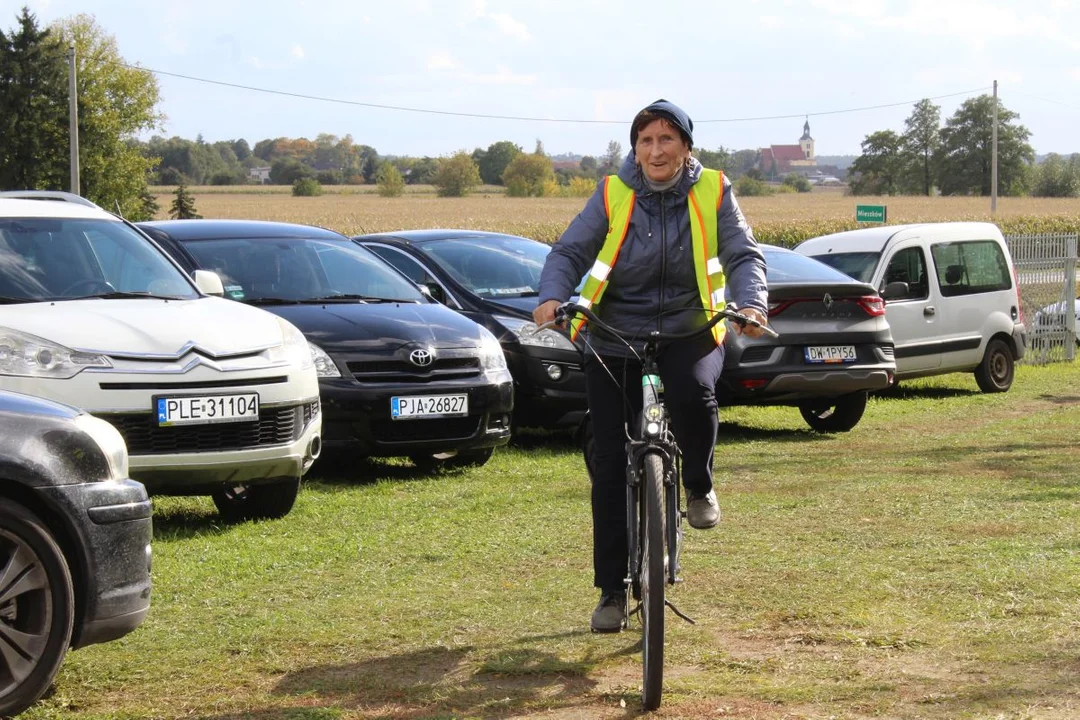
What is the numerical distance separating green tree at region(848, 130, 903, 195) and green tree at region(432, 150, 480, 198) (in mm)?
35168

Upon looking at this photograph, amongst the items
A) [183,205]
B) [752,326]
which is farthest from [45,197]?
[183,205]

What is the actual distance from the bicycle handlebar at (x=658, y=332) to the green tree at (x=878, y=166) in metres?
122

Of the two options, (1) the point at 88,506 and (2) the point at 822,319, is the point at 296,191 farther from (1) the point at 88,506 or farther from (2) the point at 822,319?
(1) the point at 88,506

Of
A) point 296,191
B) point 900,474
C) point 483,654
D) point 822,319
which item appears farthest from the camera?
point 296,191

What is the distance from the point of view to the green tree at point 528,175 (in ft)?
351

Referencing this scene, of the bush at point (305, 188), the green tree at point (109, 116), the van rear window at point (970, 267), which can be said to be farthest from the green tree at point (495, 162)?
the van rear window at point (970, 267)

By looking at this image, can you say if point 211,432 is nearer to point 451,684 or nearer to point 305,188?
point 451,684

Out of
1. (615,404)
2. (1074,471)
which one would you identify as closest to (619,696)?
(615,404)

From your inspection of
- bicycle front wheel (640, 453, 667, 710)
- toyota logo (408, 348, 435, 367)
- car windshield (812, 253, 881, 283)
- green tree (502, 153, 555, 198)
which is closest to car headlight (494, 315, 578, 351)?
toyota logo (408, 348, 435, 367)

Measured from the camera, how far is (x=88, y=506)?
4.86m

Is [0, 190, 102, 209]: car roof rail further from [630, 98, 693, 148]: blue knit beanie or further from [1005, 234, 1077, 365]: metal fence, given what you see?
[1005, 234, 1077, 365]: metal fence

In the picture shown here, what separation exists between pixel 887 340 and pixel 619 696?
8.18m

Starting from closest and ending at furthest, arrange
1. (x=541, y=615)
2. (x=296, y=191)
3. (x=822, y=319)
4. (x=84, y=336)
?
1. (x=541, y=615)
2. (x=84, y=336)
3. (x=822, y=319)
4. (x=296, y=191)

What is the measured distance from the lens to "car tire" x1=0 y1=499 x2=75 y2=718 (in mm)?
4637
